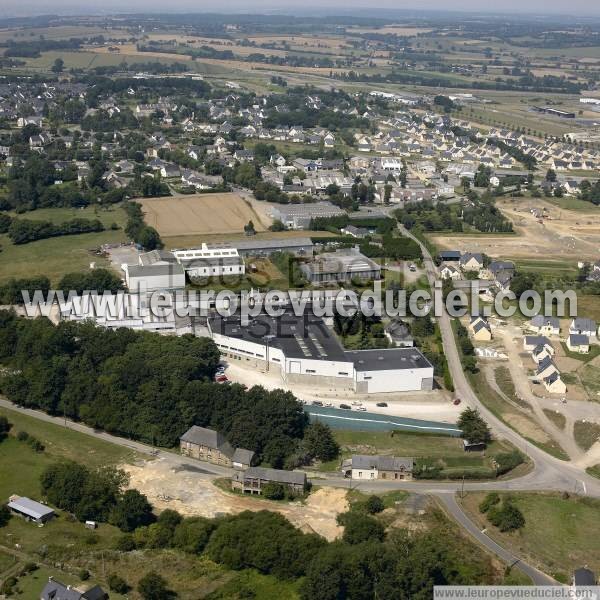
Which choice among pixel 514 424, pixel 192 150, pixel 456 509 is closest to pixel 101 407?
pixel 456 509

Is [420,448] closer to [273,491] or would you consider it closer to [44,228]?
[273,491]

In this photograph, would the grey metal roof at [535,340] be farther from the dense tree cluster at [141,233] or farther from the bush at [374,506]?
the dense tree cluster at [141,233]

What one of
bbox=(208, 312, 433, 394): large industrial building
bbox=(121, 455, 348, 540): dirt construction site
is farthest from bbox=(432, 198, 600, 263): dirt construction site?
bbox=(121, 455, 348, 540): dirt construction site

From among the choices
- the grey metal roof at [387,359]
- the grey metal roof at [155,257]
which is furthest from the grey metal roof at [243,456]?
the grey metal roof at [155,257]

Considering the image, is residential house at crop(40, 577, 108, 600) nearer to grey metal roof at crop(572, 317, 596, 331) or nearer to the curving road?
the curving road

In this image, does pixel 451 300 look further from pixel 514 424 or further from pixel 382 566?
pixel 382 566

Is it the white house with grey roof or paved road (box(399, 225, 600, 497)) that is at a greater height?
the white house with grey roof
